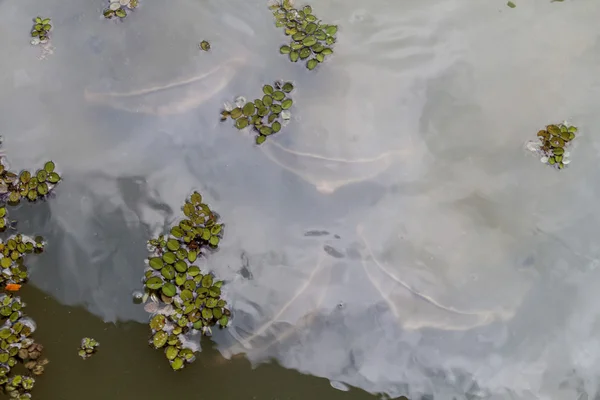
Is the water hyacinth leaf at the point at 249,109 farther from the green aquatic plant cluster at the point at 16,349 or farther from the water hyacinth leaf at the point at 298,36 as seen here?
the green aquatic plant cluster at the point at 16,349

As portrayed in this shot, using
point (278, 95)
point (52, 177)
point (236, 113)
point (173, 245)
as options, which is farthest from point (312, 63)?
point (52, 177)

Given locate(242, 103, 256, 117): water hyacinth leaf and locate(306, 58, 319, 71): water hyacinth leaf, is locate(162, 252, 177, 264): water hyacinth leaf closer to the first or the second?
locate(242, 103, 256, 117): water hyacinth leaf

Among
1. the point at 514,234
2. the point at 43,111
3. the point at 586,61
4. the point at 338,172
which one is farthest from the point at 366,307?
the point at 43,111

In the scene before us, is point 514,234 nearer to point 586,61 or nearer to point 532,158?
point 532,158

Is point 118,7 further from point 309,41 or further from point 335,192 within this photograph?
point 335,192

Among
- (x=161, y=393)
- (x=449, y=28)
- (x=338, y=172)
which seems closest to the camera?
(x=161, y=393)

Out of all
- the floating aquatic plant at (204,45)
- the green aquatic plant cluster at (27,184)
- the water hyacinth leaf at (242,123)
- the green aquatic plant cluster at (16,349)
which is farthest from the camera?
the floating aquatic plant at (204,45)

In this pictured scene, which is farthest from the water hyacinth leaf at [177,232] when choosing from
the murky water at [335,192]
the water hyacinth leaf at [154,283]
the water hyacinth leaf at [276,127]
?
the water hyacinth leaf at [276,127]
